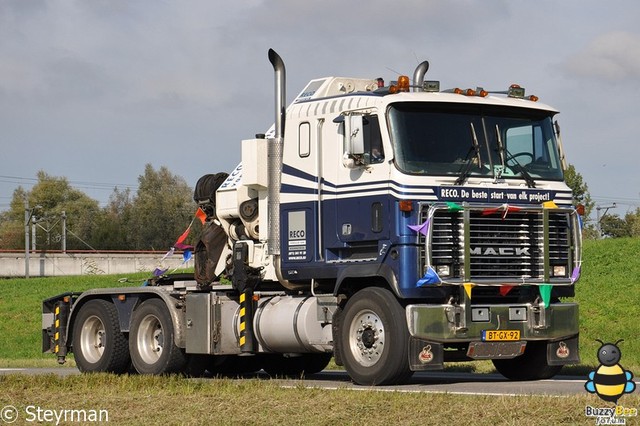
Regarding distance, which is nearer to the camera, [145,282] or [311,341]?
[311,341]

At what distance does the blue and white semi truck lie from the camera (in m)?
15.1

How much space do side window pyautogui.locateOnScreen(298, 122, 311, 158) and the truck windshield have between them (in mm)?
1673

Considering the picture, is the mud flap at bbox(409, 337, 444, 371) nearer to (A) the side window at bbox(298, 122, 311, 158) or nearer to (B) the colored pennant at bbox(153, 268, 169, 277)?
(A) the side window at bbox(298, 122, 311, 158)

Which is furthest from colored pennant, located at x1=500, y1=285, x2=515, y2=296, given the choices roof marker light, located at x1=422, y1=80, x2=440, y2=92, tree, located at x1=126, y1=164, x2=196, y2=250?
tree, located at x1=126, y1=164, x2=196, y2=250

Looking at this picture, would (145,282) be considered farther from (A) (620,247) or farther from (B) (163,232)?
(B) (163,232)

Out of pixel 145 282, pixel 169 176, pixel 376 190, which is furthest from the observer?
pixel 169 176

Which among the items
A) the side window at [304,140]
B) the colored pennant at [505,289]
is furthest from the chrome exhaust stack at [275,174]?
the colored pennant at [505,289]

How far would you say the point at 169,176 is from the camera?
120062 millimetres

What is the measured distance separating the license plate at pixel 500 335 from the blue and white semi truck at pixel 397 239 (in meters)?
0.02

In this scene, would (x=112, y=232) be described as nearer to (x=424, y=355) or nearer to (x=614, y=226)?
(x=614, y=226)

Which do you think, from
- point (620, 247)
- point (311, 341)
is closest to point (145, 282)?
point (311, 341)

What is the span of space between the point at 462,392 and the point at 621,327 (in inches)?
855

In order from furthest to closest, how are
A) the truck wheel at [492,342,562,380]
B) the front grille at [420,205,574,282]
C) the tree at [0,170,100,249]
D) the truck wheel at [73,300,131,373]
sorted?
1. the tree at [0,170,100,249]
2. the truck wheel at [73,300,131,373]
3. the truck wheel at [492,342,562,380]
4. the front grille at [420,205,574,282]

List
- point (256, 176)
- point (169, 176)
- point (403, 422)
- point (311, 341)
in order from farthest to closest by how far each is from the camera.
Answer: point (169, 176)
point (256, 176)
point (311, 341)
point (403, 422)
